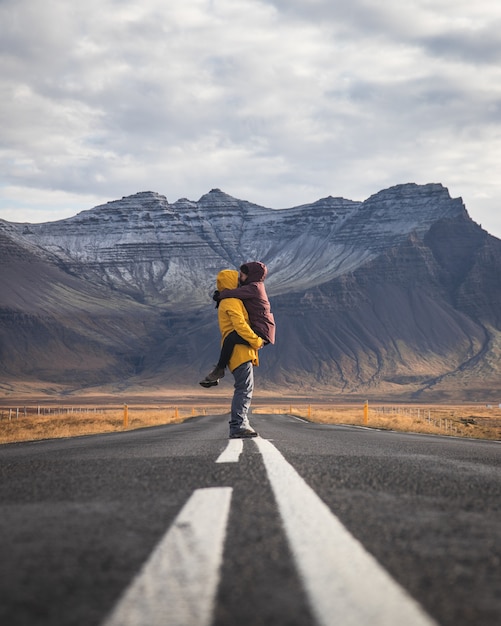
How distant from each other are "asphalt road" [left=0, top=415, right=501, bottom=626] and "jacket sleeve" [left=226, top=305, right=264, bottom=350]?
5490 millimetres

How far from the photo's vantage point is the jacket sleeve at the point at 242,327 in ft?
32.8

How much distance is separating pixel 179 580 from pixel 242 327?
8056mm

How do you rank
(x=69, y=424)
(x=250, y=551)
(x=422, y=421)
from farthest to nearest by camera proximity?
(x=422, y=421)
(x=69, y=424)
(x=250, y=551)

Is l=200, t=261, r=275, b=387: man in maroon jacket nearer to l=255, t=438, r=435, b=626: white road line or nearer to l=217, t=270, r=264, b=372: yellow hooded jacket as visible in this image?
l=217, t=270, r=264, b=372: yellow hooded jacket

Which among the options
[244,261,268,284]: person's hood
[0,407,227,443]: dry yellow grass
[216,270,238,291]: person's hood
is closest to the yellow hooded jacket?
[216,270,238,291]: person's hood

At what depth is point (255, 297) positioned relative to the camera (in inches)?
406

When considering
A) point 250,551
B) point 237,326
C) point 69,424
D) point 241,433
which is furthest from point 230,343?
point 69,424

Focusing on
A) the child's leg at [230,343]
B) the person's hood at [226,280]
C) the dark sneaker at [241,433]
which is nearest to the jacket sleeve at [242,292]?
the person's hood at [226,280]

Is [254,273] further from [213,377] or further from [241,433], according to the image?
[241,433]

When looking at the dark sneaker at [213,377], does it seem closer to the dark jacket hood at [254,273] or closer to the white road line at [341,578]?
the dark jacket hood at [254,273]

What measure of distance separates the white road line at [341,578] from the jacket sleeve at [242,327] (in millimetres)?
6903

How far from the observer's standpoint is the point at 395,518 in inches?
120

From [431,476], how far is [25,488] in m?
2.45

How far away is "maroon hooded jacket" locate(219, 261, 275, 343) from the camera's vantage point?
10.2 m
